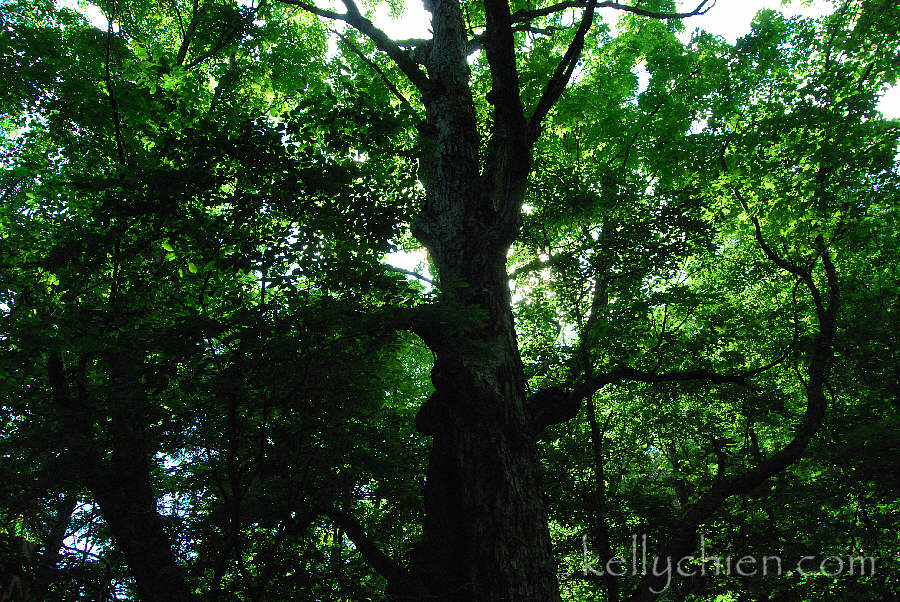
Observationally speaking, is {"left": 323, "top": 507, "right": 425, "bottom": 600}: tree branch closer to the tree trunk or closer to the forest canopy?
the forest canopy

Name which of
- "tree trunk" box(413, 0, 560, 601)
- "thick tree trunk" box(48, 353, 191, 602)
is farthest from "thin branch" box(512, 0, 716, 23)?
"thick tree trunk" box(48, 353, 191, 602)

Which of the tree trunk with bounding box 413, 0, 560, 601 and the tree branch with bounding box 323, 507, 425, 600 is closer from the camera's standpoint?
the tree trunk with bounding box 413, 0, 560, 601

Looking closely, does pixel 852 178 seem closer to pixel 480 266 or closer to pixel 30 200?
A: pixel 480 266

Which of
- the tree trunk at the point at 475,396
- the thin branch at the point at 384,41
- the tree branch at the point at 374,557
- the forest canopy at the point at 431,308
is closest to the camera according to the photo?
the tree trunk at the point at 475,396

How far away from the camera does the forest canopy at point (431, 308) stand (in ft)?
12.1

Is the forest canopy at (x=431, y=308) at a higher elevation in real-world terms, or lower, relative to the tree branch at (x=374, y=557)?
higher

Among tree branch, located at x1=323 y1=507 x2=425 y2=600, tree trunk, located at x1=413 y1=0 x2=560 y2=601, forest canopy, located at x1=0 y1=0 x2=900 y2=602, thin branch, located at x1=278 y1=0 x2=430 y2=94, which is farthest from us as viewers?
thin branch, located at x1=278 y1=0 x2=430 y2=94

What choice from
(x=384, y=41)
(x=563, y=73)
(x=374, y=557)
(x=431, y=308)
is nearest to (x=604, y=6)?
(x=563, y=73)

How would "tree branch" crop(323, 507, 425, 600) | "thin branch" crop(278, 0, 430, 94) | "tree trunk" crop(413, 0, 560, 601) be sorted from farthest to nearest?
"thin branch" crop(278, 0, 430, 94)
"tree branch" crop(323, 507, 425, 600)
"tree trunk" crop(413, 0, 560, 601)

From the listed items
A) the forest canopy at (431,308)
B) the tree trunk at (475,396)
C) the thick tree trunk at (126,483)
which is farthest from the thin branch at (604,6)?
the thick tree trunk at (126,483)

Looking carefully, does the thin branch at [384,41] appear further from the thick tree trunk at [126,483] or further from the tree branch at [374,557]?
the tree branch at [374,557]

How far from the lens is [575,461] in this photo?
6.92 metres

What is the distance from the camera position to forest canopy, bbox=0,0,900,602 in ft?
12.1

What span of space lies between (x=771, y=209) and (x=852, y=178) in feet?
3.90
